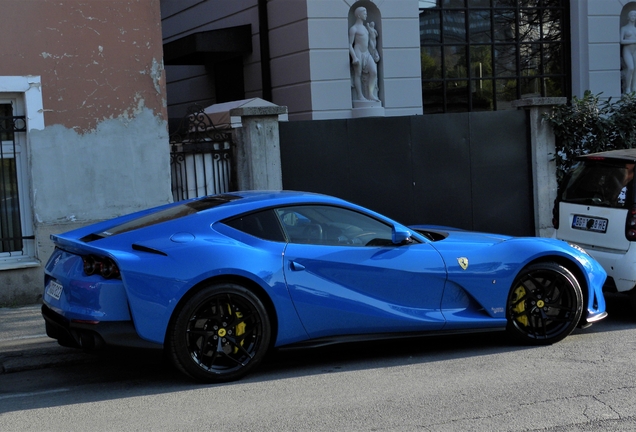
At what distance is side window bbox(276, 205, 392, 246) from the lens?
6336 mm

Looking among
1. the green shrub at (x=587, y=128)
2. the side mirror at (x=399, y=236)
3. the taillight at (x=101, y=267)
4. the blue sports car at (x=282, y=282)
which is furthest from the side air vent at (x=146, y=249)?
the green shrub at (x=587, y=128)

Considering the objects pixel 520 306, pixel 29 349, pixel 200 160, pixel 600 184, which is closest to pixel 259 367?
pixel 29 349

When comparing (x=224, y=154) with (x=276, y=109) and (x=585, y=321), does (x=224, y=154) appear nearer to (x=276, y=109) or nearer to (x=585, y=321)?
(x=276, y=109)

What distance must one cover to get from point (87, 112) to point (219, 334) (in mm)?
4950

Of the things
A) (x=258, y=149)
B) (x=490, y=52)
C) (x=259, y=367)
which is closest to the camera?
(x=259, y=367)

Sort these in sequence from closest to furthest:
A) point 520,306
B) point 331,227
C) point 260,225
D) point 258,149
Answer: point 260,225, point 331,227, point 520,306, point 258,149

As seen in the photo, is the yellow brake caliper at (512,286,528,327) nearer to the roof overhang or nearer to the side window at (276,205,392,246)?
the side window at (276,205,392,246)

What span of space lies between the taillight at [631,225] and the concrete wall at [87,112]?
5.42 metres

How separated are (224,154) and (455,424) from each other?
6423 millimetres

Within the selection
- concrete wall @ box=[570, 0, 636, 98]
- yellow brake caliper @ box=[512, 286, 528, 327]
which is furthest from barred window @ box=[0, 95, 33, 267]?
concrete wall @ box=[570, 0, 636, 98]

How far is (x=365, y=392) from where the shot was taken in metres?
5.67

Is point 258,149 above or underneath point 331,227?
above

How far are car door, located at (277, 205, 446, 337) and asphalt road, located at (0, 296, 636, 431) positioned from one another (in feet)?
1.27

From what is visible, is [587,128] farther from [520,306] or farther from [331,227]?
[331,227]
